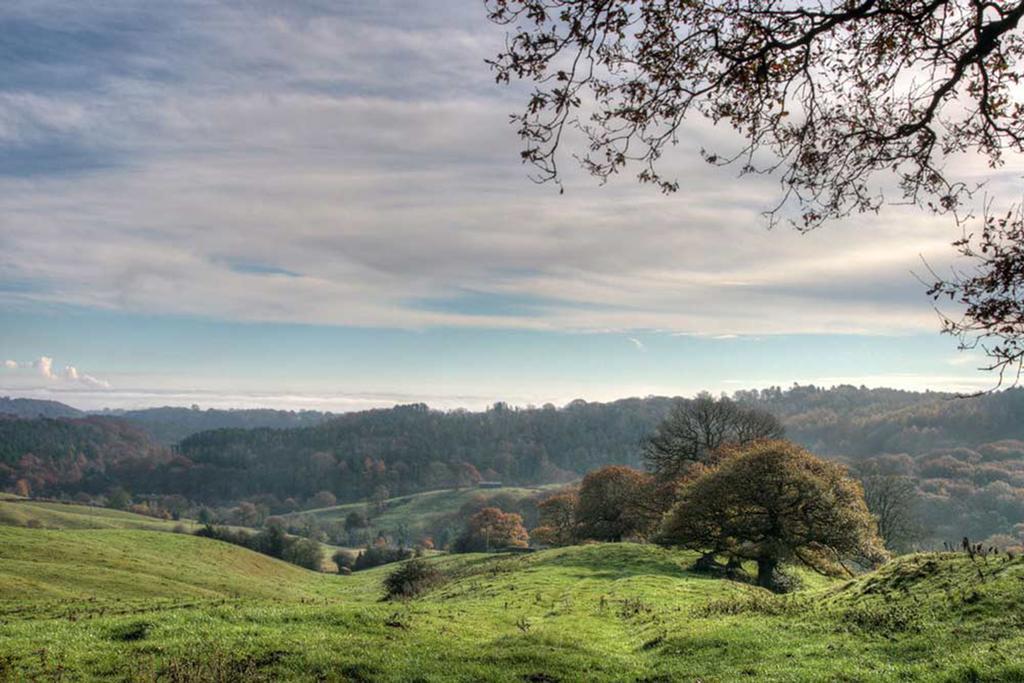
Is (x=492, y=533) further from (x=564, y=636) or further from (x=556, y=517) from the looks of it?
(x=564, y=636)

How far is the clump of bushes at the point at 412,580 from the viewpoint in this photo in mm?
51094

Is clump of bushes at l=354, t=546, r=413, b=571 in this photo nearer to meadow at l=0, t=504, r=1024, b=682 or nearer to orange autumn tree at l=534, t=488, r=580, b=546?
orange autumn tree at l=534, t=488, r=580, b=546

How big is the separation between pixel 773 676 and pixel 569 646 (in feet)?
22.2

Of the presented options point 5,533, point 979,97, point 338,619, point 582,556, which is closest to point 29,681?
point 338,619

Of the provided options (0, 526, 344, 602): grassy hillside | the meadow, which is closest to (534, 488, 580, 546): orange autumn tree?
(0, 526, 344, 602): grassy hillside

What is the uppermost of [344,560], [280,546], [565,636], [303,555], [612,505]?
[565,636]

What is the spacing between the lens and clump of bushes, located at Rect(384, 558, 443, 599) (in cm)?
5109

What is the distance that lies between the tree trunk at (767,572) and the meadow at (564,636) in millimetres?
11872

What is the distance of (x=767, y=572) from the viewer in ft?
152

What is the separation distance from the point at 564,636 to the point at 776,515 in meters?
28.6

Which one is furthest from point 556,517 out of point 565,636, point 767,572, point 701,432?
point 565,636

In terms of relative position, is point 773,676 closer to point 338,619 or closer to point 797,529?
point 338,619

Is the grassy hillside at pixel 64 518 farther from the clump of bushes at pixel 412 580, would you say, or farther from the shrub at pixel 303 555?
the clump of bushes at pixel 412 580

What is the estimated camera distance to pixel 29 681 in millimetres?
14234
